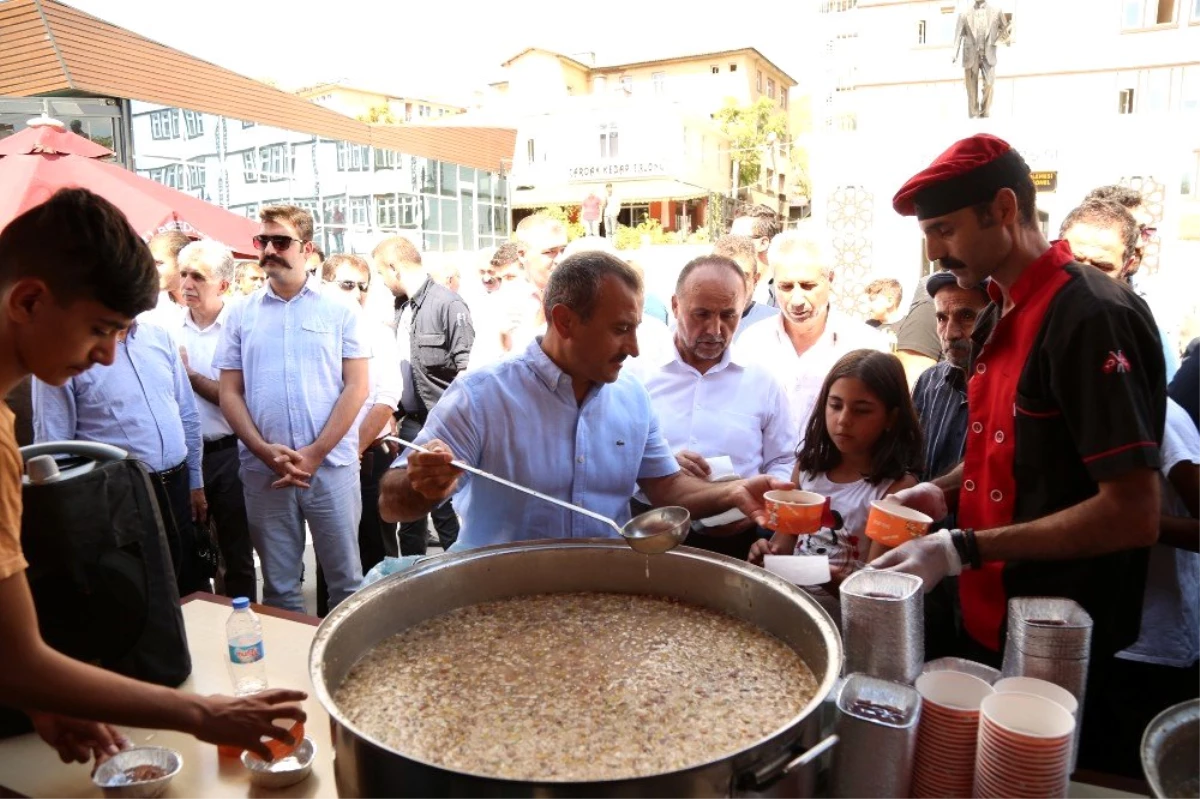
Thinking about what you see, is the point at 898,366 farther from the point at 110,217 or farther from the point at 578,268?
the point at 110,217

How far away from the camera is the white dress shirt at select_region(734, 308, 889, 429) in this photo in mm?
3373

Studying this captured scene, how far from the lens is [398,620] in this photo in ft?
4.99

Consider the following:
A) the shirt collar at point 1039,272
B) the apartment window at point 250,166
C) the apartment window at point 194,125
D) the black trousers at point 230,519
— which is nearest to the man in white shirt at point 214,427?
the black trousers at point 230,519

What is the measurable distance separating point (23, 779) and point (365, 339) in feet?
8.17

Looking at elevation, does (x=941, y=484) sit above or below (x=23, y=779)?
above

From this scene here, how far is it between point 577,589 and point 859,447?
1.12 meters

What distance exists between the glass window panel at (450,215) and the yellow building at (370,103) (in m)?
19.8

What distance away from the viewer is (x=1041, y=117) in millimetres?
11586

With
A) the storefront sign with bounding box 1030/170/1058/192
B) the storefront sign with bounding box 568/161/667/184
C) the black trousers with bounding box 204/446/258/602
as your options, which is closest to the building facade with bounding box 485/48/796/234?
the storefront sign with bounding box 568/161/667/184

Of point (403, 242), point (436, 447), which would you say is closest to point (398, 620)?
point (436, 447)

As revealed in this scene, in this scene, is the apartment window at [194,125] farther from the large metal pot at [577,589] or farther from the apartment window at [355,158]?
the large metal pot at [577,589]

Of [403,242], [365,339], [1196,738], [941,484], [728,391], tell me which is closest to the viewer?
[1196,738]

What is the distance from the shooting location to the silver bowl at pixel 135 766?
1273 millimetres

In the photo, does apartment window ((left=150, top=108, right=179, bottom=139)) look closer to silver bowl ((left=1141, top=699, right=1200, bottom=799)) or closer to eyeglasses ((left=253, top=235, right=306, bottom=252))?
eyeglasses ((left=253, top=235, right=306, bottom=252))
